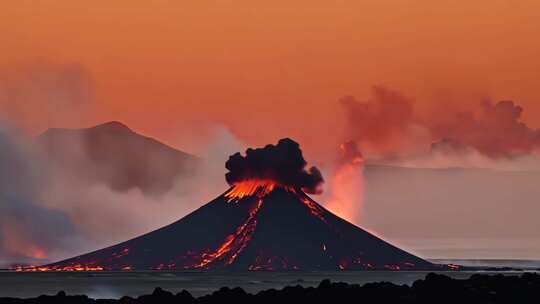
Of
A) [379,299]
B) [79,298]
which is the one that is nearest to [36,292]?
[79,298]

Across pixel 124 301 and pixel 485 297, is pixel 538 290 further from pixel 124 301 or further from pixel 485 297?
pixel 124 301

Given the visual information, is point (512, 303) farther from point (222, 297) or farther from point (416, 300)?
point (222, 297)

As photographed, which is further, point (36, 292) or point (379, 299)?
point (36, 292)

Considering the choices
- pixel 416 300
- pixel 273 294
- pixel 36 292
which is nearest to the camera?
pixel 416 300

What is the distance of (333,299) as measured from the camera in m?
88.0

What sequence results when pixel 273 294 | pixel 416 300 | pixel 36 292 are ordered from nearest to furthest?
pixel 416 300
pixel 273 294
pixel 36 292

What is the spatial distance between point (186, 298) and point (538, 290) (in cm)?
2368

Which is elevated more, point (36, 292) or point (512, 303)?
point (36, 292)

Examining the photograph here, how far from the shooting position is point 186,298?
8862 cm

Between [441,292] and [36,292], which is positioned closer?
[441,292]

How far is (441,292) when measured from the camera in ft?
291

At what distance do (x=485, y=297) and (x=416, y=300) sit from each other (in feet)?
17.0

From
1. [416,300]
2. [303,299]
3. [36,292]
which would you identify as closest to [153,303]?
[303,299]

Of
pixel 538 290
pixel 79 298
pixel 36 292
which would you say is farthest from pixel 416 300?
pixel 36 292
